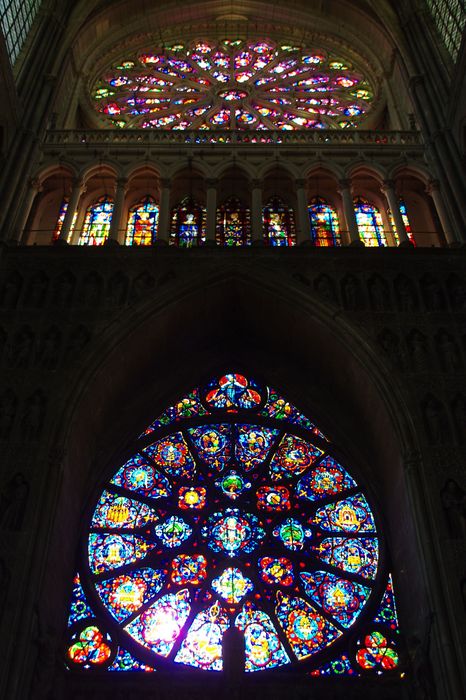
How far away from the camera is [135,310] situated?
10617mm

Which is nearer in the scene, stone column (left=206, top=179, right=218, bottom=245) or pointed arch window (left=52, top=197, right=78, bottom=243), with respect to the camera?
stone column (left=206, top=179, right=218, bottom=245)

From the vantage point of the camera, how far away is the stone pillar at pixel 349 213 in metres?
11.9

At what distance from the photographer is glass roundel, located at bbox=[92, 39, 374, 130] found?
1591cm

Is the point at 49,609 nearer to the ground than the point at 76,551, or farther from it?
nearer to the ground

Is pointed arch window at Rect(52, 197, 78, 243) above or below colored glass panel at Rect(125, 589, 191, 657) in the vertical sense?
above

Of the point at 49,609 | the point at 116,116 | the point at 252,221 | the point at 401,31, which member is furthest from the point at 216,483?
the point at 401,31

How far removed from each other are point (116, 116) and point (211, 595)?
1023cm

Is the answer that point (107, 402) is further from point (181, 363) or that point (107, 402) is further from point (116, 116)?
point (116, 116)

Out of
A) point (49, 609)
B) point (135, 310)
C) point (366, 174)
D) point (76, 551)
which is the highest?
point (366, 174)

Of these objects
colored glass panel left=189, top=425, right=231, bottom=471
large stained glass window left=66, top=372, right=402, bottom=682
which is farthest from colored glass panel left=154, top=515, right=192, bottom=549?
colored glass panel left=189, top=425, right=231, bottom=471

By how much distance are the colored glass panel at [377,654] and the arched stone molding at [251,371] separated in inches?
13.4

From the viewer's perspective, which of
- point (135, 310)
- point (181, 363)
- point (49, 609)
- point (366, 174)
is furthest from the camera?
point (366, 174)

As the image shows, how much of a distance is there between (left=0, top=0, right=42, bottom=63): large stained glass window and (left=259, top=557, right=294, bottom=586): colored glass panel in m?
9.10

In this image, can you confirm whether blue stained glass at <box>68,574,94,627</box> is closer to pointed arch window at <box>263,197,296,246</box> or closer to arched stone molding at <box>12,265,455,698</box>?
arched stone molding at <box>12,265,455,698</box>
